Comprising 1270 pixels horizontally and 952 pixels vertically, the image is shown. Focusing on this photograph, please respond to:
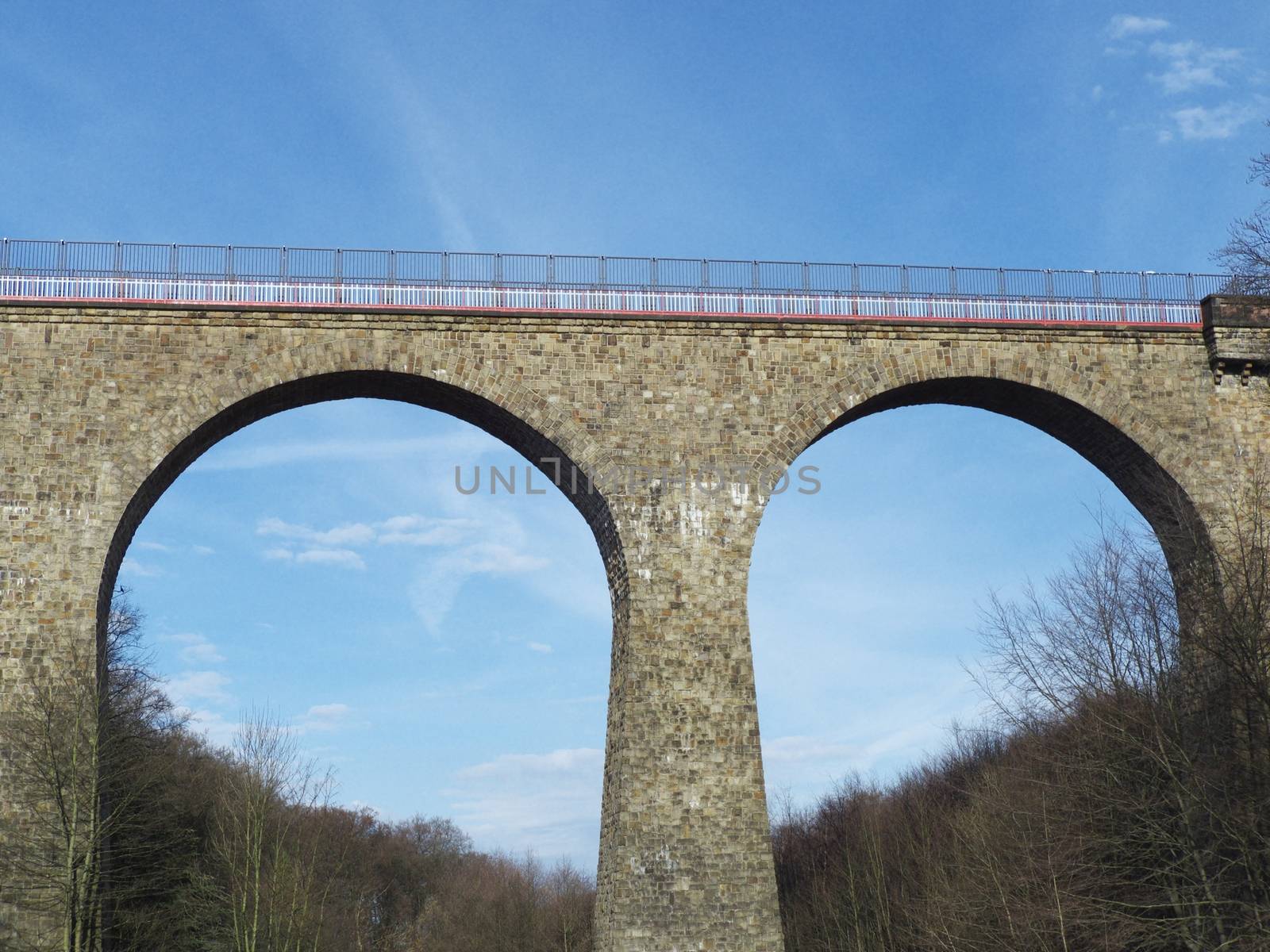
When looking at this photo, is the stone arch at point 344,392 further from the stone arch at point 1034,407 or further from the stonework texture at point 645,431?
the stone arch at point 1034,407

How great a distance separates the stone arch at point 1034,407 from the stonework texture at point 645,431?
0.15 ft

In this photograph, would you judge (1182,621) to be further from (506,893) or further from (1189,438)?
(506,893)

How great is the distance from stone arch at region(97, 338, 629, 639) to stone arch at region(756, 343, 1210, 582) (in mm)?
3221

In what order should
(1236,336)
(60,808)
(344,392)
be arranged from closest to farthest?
(60,808) < (344,392) < (1236,336)

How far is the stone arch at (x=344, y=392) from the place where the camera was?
74.8ft

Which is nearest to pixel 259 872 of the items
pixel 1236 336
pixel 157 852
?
pixel 157 852

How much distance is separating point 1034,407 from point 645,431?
7460mm

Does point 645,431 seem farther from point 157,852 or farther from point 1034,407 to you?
point 157,852

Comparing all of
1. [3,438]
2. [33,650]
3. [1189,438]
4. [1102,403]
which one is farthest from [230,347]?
[1189,438]

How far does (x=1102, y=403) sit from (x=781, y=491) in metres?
6.12

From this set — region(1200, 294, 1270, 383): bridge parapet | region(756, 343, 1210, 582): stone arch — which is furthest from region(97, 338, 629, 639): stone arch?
region(1200, 294, 1270, 383): bridge parapet

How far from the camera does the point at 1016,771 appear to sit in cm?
2848

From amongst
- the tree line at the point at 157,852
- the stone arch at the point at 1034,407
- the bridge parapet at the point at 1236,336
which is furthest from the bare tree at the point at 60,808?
the bridge parapet at the point at 1236,336

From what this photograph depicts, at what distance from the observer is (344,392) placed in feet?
80.7
